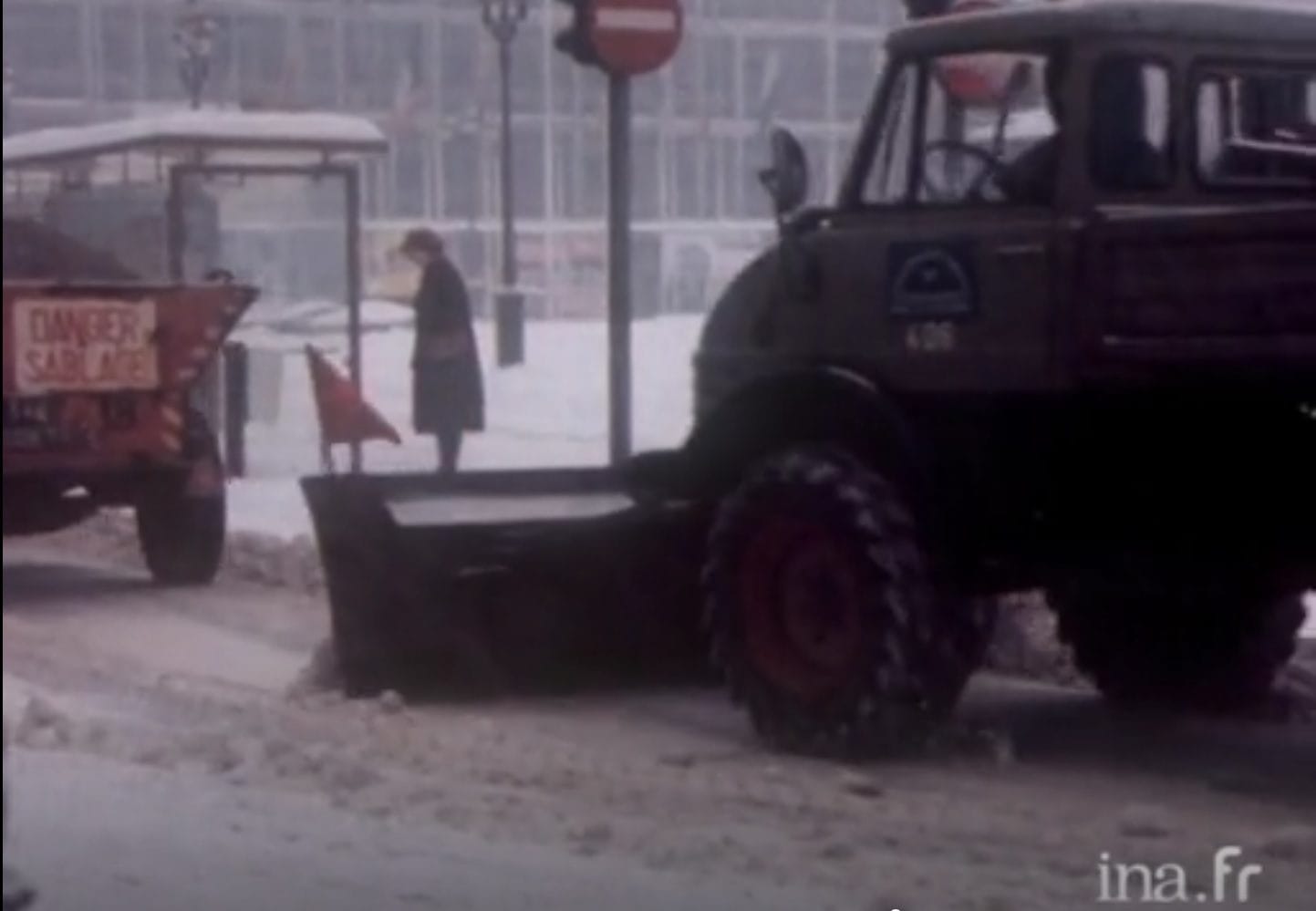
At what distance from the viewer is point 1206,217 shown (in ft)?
23.3

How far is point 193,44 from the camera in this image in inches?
277

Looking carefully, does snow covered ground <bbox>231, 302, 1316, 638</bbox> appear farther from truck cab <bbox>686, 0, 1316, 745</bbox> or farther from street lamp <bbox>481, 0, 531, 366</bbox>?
truck cab <bbox>686, 0, 1316, 745</bbox>

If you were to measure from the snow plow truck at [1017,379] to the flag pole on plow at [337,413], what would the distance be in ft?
6.82

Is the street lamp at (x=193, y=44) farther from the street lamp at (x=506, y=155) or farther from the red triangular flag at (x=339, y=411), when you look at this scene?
the red triangular flag at (x=339, y=411)

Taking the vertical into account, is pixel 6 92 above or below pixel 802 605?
above

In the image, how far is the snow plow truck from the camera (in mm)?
7301

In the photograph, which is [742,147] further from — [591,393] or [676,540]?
[591,393]

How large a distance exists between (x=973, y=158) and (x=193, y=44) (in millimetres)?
2158

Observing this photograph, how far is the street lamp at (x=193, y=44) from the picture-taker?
22.3 ft

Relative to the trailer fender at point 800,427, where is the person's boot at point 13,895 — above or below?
above

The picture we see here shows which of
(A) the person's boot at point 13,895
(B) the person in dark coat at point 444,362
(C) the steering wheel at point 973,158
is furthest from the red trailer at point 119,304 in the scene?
(B) the person in dark coat at point 444,362

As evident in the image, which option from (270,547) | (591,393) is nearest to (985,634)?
(270,547)

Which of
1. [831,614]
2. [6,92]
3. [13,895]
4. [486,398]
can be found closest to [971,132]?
[831,614]

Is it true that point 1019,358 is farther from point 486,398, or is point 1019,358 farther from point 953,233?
point 486,398
